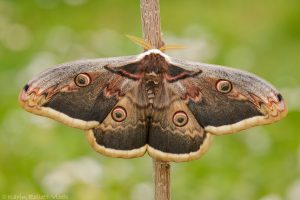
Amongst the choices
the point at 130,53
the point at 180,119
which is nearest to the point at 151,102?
the point at 180,119

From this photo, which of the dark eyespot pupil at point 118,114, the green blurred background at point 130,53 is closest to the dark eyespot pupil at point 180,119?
the dark eyespot pupil at point 118,114

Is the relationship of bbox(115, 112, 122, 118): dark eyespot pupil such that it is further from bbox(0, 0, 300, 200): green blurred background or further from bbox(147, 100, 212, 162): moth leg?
bbox(0, 0, 300, 200): green blurred background

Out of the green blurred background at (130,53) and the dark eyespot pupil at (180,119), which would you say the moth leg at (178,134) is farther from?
the green blurred background at (130,53)

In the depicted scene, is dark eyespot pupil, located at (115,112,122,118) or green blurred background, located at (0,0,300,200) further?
green blurred background, located at (0,0,300,200)

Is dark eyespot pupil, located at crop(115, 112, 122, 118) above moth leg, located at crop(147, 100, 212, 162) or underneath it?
above

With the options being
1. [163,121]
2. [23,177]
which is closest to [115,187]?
[23,177]

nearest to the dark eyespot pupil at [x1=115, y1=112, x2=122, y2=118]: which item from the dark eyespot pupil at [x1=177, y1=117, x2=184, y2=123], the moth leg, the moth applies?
the moth
